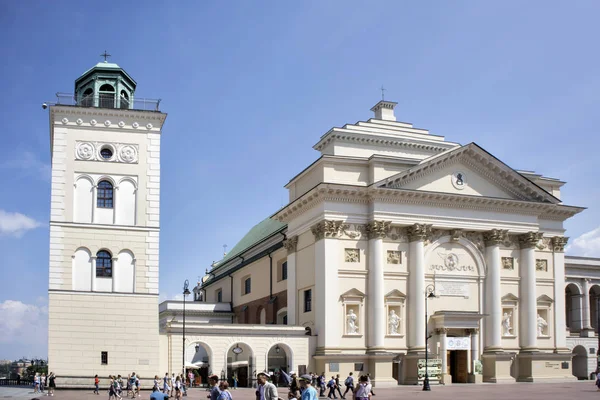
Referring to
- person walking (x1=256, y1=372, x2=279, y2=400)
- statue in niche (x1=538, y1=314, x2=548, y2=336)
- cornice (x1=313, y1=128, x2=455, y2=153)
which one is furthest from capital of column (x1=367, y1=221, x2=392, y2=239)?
person walking (x1=256, y1=372, x2=279, y2=400)

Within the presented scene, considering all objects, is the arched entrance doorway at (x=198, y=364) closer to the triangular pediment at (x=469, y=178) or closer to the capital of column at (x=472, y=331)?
the triangular pediment at (x=469, y=178)

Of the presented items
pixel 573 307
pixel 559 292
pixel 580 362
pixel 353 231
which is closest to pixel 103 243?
pixel 353 231

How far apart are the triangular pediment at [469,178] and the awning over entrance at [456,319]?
8375 millimetres

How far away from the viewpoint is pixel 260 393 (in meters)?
16.1

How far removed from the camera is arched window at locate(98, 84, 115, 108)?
151 feet

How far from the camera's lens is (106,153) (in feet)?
148

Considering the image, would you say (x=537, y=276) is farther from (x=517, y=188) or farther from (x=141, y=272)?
(x=141, y=272)

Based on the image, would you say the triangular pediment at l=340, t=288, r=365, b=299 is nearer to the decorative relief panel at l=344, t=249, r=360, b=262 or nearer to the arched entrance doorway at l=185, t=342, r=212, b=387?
the decorative relief panel at l=344, t=249, r=360, b=262

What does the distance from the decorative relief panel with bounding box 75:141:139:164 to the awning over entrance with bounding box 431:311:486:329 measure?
22.4 meters

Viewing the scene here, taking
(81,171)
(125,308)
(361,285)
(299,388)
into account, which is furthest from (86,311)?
(299,388)

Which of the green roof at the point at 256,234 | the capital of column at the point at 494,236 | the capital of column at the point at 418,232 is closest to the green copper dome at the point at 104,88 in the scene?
the capital of column at the point at 418,232

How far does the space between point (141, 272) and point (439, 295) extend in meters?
20.5

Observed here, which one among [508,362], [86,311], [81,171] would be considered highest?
[81,171]

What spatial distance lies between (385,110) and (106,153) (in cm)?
2446
